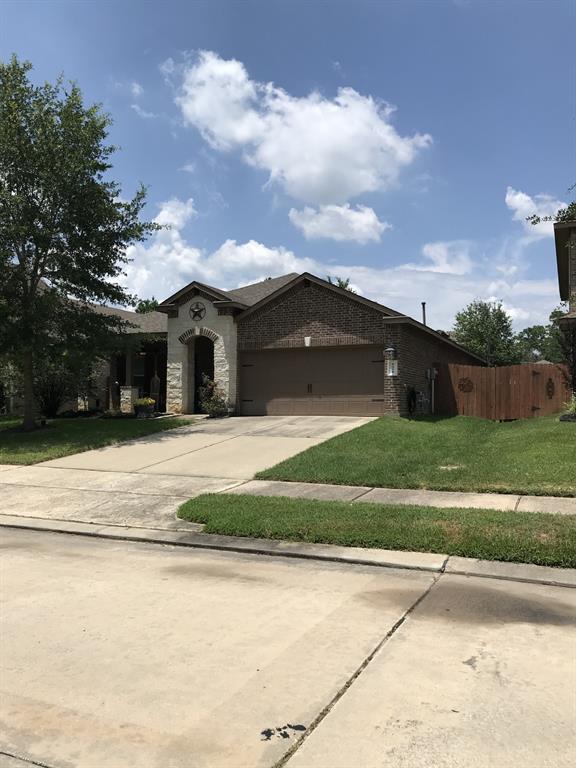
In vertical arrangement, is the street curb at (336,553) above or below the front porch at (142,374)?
below

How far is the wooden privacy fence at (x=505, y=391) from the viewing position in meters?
21.0

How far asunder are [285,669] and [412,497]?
17.8 ft

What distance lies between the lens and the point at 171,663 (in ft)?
12.9

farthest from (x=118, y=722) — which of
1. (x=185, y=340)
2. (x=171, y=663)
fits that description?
(x=185, y=340)

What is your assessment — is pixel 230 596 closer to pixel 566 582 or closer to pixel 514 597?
pixel 514 597

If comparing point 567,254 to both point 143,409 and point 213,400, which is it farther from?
point 143,409

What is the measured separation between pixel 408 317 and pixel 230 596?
1431cm

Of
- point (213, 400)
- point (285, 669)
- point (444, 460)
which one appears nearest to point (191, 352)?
point (213, 400)

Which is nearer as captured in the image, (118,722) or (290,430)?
(118,722)

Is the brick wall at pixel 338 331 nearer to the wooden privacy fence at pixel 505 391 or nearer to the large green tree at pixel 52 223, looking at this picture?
the wooden privacy fence at pixel 505 391

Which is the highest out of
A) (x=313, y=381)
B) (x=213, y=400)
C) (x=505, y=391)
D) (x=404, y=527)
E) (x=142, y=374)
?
(x=142, y=374)

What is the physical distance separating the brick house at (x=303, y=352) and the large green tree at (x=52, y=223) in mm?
3878

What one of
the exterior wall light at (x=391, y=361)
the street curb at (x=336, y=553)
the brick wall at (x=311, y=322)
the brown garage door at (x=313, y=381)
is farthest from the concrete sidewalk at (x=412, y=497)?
the brick wall at (x=311, y=322)

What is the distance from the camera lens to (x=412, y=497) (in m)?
8.91
